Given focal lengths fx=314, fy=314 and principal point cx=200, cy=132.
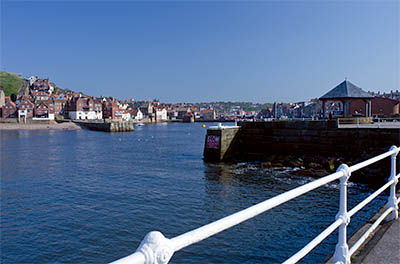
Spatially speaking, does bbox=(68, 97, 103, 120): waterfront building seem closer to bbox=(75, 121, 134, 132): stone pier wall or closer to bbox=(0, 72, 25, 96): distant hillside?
bbox=(75, 121, 134, 132): stone pier wall

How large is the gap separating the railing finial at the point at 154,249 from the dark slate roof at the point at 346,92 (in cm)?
2891

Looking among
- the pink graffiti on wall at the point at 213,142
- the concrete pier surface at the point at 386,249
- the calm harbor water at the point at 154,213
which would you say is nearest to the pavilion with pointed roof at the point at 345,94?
the pink graffiti on wall at the point at 213,142

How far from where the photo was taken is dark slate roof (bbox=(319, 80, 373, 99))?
27.6 m

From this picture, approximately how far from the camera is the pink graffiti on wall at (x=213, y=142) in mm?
25609

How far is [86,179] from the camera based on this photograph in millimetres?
18969

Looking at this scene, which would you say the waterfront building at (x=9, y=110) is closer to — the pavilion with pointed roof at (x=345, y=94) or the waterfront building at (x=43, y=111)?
the waterfront building at (x=43, y=111)

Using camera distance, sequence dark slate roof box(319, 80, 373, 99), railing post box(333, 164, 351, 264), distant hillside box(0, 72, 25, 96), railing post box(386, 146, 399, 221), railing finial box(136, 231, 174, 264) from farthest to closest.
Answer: distant hillside box(0, 72, 25, 96) < dark slate roof box(319, 80, 373, 99) < railing post box(386, 146, 399, 221) < railing post box(333, 164, 351, 264) < railing finial box(136, 231, 174, 264)

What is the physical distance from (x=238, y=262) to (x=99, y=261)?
357 centimetres

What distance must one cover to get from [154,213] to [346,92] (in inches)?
890

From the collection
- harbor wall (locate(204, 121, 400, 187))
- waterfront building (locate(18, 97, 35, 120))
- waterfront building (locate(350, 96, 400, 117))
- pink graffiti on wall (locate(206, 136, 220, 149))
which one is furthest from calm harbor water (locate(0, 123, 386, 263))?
waterfront building (locate(18, 97, 35, 120))

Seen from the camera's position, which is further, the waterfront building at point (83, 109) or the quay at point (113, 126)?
the waterfront building at point (83, 109)

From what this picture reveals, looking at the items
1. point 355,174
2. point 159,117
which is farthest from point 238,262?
point 159,117

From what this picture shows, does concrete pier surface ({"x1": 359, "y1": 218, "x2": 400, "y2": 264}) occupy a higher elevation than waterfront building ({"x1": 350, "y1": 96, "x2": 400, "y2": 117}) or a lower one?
lower

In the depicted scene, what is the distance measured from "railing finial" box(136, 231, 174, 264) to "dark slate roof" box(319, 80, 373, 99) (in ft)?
94.8
